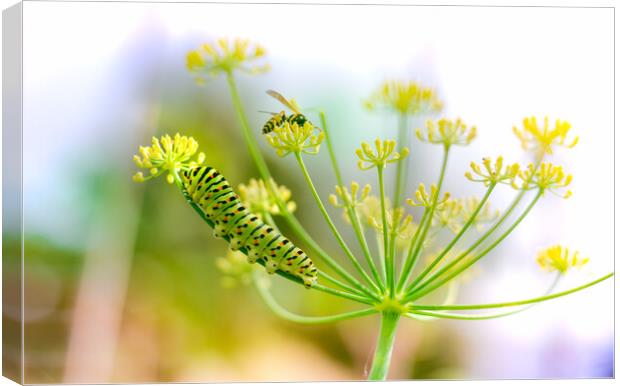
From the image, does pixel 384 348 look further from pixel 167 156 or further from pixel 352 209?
pixel 167 156

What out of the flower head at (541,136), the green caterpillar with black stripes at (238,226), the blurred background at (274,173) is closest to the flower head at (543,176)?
the flower head at (541,136)

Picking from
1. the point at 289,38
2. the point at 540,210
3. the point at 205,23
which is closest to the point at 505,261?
the point at 540,210

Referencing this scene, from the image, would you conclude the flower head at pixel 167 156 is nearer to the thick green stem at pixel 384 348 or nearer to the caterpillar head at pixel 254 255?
the caterpillar head at pixel 254 255

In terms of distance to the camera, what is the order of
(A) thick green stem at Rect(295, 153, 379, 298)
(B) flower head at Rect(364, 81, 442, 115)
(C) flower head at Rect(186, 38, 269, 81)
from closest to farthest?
(A) thick green stem at Rect(295, 153, 379, 298) → (C) flower head at Rect(186, 38, 269, 81) → (B) flower head at Rect(364, 81, 442, 115)

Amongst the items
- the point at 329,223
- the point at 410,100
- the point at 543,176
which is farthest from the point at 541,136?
the point at 329,223

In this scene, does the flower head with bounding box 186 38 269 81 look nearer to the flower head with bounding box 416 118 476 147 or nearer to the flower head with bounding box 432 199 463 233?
the flower head with bounding box 416 118 476 147

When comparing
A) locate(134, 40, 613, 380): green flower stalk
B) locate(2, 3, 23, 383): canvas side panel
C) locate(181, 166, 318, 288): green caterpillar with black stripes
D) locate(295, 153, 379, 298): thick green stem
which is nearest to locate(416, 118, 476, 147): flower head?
locate(134, 40, 613, 380): green flower stalk

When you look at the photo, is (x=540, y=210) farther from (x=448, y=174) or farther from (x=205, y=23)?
(x=205, y=23)
